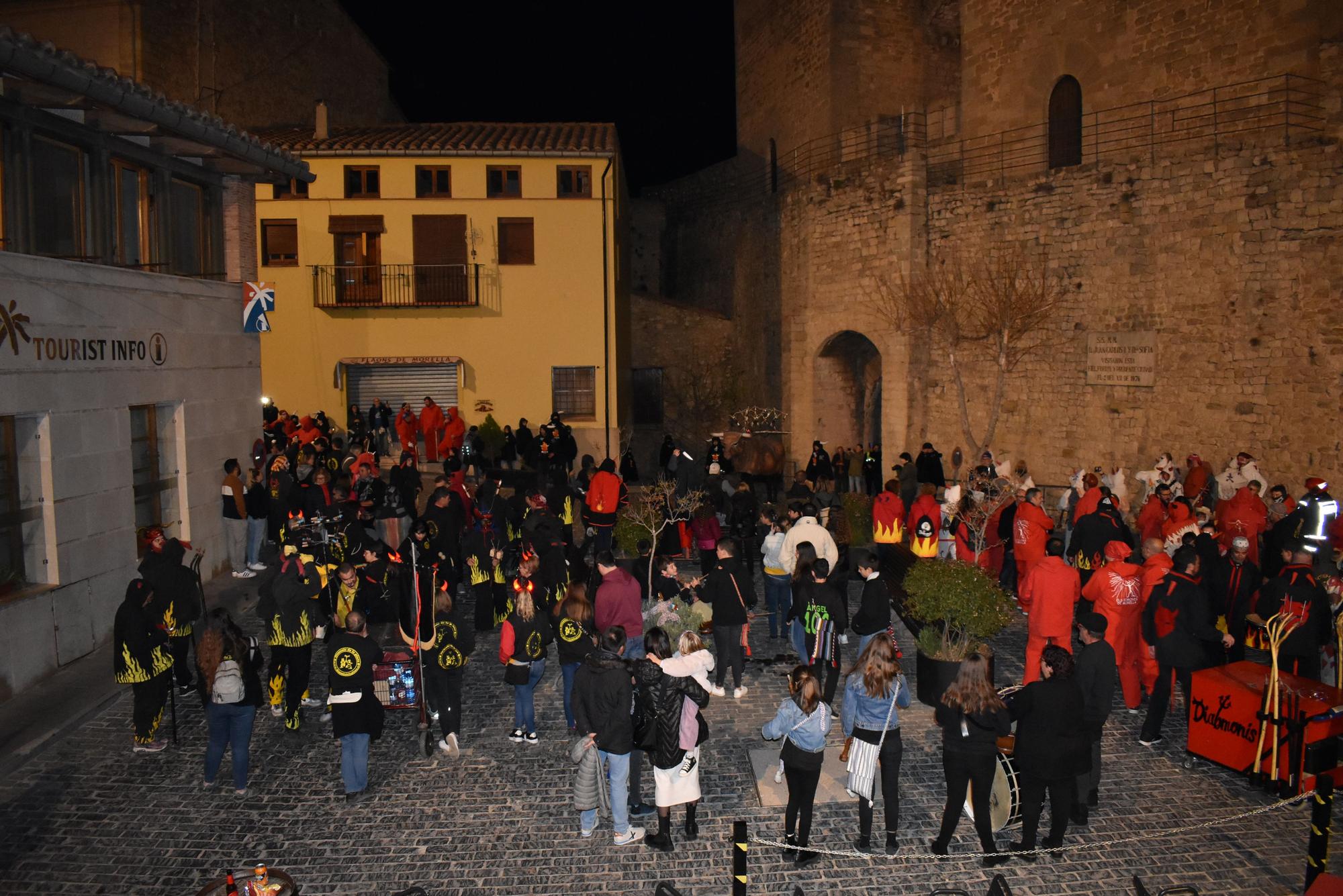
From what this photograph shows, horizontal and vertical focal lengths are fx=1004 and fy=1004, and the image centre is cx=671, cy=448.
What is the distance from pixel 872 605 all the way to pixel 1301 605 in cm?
353

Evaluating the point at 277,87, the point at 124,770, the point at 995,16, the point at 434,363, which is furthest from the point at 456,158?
the point at 124,770

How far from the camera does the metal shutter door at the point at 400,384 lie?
2408 cm

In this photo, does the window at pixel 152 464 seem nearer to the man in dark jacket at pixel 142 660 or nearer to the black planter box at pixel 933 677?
the man in dark jacket at pixel 142 660

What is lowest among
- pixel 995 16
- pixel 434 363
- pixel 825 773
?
pixel 825 773

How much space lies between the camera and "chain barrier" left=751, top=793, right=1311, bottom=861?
6.66 metres

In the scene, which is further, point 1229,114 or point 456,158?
point 456,158

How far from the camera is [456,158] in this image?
23500mm

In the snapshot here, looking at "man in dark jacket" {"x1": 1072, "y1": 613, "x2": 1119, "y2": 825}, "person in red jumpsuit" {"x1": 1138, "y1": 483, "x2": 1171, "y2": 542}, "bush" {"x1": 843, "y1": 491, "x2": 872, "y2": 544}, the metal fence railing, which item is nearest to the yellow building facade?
the metal fence railing

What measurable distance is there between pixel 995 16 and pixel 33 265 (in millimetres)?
19026

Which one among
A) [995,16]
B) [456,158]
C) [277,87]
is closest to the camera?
[995,16]

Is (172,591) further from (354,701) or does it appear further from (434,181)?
(434,181)

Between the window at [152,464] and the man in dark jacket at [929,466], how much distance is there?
472 inches

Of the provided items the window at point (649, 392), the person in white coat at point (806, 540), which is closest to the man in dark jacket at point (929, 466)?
the person in white coat at point (806, 540)

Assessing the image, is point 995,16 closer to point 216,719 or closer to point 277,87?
point 277,87
